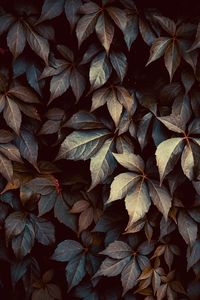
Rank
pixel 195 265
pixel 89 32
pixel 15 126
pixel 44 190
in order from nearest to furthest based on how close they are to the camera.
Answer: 1. pixel 89 32
2. pixel 15 126
3. pixel 44 190
4. pixel 195 265

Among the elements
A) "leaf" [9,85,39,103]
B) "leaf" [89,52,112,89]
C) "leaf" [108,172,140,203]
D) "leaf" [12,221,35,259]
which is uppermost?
"leaf" [89,52,112,89]

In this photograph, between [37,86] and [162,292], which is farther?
[162,292]

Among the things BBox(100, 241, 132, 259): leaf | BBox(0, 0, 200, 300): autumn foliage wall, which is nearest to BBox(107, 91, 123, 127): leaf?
BBox(0, 0, 200, 300): autumn foliage wall

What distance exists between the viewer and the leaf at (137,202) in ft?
5.62

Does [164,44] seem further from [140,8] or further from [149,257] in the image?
[149,257]

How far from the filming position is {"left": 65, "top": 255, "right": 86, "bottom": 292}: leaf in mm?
2014

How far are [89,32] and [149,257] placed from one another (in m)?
1.02

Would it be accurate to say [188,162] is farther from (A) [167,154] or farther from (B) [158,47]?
(B) [158,47]

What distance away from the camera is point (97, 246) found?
81.0 inches

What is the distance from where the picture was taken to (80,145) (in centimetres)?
176

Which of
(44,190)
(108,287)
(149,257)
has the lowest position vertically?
(108,287)

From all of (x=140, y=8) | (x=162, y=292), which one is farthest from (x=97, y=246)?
(x=140, y=8)

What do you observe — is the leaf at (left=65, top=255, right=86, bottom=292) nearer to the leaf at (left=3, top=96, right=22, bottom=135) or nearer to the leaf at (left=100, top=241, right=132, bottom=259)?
the leaf at (left=100, top=241, right=132, bottom=259)

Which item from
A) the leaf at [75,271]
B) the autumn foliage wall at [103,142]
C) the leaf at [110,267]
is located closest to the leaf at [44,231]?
the autumn foliage wall at [103,142]
